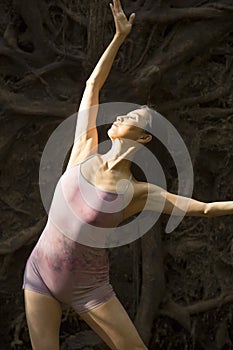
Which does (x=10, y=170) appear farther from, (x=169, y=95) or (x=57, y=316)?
(x=57, y=316)

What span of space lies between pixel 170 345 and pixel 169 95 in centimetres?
147

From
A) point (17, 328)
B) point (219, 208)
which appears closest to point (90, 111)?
point (219, 208)

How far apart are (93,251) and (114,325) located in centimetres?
29

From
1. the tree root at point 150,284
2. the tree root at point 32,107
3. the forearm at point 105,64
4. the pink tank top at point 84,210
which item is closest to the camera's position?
the pink tank top at point 84,210

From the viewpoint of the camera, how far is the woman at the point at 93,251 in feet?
11.7

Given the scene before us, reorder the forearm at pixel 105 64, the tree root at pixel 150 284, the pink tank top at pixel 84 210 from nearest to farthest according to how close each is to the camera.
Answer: the pink tank top at pixel 84 210
the forearm at pixel 105 64
the tree root at pixel 150 284

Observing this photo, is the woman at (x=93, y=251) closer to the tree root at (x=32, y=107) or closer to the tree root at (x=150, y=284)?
the tree root at (x=32, y=107)

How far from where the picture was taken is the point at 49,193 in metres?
5.24

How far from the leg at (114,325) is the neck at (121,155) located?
0.51m

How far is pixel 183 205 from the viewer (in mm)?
3611

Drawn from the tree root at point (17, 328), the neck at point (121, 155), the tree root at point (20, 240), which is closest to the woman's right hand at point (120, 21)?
the neck at point (121, 155)

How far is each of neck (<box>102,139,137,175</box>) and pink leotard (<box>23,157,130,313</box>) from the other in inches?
4.1

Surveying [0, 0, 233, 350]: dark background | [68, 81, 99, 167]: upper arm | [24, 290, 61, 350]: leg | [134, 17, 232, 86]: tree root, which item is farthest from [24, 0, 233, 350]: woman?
[134, 17, 232, 86]: tree root

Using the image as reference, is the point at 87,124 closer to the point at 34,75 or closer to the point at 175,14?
the point at 34,75
